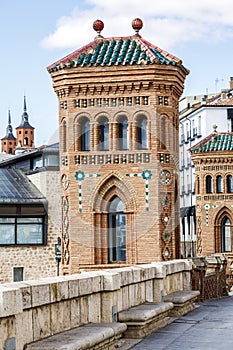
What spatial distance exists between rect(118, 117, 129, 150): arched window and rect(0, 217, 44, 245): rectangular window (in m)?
19.5

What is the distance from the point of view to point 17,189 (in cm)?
4759

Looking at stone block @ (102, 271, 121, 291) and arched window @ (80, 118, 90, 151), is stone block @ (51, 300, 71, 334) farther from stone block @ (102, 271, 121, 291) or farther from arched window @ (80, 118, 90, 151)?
arched window @ (80, 118, 90, 151)

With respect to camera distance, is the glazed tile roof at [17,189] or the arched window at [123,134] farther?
the glazed tile roof at [17,189]

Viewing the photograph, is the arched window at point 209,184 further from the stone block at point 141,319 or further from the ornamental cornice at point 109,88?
the stone block at point 141,319

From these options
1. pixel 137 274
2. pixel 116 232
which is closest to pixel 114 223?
pixel 116 232

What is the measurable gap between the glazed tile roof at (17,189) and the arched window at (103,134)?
65.7 ft

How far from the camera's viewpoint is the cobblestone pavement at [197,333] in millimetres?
13445

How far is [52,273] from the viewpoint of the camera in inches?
1797

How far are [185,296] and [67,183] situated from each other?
28.1 ft

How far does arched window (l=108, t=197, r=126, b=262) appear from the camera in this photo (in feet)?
85.9

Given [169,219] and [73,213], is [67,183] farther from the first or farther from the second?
[169,219]

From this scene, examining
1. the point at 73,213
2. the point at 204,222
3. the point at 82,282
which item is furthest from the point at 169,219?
the point at 204,222

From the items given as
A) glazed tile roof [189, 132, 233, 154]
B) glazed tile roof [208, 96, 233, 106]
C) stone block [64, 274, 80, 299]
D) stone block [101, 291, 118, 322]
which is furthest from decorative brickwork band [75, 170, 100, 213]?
glazed tile roof [208, 96, 233, 106]

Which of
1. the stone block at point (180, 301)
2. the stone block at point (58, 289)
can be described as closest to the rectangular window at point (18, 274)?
the stone block at point (180, 301)
